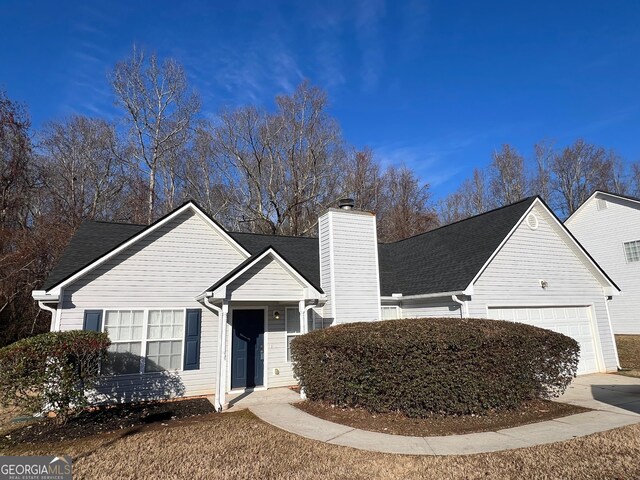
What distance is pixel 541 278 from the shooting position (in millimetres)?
12148

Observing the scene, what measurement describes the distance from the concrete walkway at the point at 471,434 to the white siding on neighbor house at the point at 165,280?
261 cm

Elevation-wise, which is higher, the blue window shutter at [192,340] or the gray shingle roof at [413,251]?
the gray shingle roof at [413,251]

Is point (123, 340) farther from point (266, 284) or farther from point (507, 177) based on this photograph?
point (507, 177)

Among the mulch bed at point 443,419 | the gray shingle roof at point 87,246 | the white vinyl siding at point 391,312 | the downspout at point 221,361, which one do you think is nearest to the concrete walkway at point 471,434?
the mulch bed at point 443,419

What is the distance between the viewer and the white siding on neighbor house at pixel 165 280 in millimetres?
8953

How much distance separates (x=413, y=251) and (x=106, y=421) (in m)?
11.5

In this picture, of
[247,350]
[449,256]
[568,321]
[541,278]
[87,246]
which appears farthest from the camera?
[449,256]

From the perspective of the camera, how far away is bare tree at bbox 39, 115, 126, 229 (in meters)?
21.6

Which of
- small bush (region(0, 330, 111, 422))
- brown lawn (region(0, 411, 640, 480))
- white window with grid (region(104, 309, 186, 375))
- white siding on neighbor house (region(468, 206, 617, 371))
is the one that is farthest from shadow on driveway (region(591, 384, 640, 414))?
small bush (region(0, 330, 111, 422))

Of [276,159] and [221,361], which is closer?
[221,361]

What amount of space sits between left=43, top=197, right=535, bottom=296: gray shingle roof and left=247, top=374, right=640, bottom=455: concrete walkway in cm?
373

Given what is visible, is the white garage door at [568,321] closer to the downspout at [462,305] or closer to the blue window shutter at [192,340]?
the downspout at [462,305]

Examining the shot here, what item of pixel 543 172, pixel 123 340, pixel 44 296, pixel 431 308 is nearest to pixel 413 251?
pixel 431 308

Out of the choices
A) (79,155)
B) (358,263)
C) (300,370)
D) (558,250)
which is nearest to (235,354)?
(300,370)
